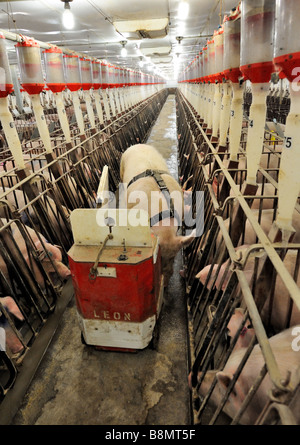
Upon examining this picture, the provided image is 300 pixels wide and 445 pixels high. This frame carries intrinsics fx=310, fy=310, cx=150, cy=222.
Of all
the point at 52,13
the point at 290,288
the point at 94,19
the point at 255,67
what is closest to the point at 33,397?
the point at 290,288

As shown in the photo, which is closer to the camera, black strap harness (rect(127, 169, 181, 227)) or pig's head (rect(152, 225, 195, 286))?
pig's head (rect(152, 225, 195, 286))

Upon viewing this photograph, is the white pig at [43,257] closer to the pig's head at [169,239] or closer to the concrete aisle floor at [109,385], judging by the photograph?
the concrete aisle floor at [109,385]

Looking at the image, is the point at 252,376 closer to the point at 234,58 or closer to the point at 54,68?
the point at 234,58

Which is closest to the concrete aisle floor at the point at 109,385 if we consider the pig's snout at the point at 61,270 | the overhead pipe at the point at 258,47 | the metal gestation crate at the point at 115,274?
the metal gestation crate at the point at 115,274

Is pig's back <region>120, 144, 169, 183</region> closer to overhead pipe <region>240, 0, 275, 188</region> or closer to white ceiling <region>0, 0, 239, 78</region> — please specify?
white ceiling <region>0, 0, 239, 78</region>

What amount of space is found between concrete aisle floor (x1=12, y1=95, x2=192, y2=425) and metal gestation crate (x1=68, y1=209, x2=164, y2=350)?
0.86 feet

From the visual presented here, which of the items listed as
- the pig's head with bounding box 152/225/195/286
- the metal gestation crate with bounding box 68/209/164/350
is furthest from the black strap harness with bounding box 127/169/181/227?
the metal gestation crate with bounding box 68/209/164/350

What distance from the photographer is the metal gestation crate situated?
8.94 ft

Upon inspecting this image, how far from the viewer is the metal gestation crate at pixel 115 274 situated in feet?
8.94

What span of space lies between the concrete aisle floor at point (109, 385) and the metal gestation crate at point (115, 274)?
262 millimetres

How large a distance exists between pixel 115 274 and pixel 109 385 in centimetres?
110

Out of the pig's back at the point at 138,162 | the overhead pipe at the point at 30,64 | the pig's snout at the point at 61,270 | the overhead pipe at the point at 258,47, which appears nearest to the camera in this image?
the overhead pipe at the point at 258,47

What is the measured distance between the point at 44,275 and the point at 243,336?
2479mm
